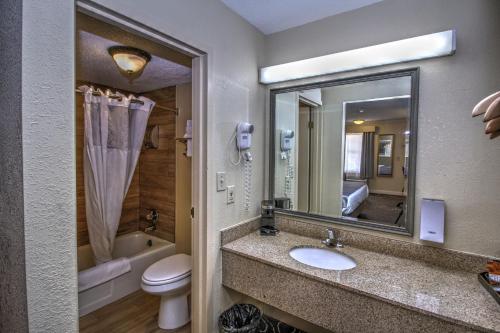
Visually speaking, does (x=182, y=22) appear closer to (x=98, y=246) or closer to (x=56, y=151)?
(x=56, y=151)

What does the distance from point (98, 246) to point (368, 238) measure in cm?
236

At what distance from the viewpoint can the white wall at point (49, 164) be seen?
2.59 ft

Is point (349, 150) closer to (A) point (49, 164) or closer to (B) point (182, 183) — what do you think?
(A) point (49, 164)

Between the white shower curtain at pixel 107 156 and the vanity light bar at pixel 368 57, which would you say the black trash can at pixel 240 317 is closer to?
the white shower curtain at pixel 107 156

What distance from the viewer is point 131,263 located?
2.43 meters

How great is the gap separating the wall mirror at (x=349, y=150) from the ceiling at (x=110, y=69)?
1.04 meters

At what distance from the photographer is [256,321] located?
1.57 metres

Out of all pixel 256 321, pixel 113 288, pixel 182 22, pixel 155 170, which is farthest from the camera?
pixel 155 170

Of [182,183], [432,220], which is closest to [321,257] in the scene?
[432,220]

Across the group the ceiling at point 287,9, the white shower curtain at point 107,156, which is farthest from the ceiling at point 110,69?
the ceiling at point 287,9

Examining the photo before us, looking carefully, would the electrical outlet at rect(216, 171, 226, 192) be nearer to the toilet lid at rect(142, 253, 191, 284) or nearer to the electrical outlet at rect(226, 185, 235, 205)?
the electrical outlet at rect(226, 185, 235, 205)

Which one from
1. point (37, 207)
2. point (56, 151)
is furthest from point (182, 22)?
point (37, 207)

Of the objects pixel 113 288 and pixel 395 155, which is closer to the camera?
pixel 395 155

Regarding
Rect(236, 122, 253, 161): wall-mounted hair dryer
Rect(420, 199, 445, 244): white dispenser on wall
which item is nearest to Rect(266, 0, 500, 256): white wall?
Rect(420, 199, 445, 244): white dispenser on wall
